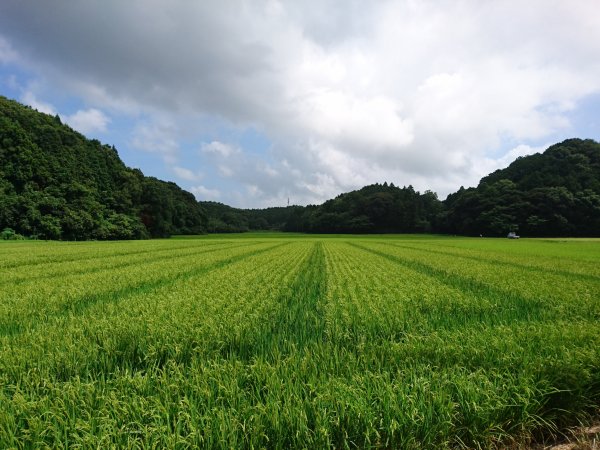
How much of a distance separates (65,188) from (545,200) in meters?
124

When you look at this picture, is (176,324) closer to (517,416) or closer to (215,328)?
(215,328)

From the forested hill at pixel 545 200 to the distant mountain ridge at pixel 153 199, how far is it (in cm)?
23

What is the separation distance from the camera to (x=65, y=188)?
73500 millimetres

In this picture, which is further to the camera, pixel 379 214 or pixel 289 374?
pixel 379 214

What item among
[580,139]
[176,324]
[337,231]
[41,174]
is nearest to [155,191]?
[41,174]

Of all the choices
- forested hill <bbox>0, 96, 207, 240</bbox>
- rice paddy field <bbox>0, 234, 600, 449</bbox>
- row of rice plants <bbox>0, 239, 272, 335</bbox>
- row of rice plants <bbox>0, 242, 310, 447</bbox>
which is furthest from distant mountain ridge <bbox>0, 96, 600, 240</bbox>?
rice paddy field <bbox>0, 234, 600, 449</bbox>

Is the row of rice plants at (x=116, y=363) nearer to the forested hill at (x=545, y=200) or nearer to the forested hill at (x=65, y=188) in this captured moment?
the forested hill at (x=65, y=188)

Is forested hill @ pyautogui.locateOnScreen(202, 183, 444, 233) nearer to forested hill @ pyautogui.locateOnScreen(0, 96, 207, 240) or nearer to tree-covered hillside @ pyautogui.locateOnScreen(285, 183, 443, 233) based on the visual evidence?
tree-covered hillside @ pyautogui.locateOnScreen(285, 183, 443, 233)

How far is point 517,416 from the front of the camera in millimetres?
3826

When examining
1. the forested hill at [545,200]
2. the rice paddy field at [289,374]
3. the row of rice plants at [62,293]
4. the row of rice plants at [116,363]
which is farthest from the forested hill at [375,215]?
the row of rice plants at [116,363]

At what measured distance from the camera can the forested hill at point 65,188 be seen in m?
63.8

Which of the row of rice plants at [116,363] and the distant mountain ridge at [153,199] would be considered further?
the distant mountain ridge at [153,199]

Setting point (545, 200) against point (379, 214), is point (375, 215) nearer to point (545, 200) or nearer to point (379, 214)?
point (379, 214)

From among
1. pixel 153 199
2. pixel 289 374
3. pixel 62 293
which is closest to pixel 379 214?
pixel 153 199
